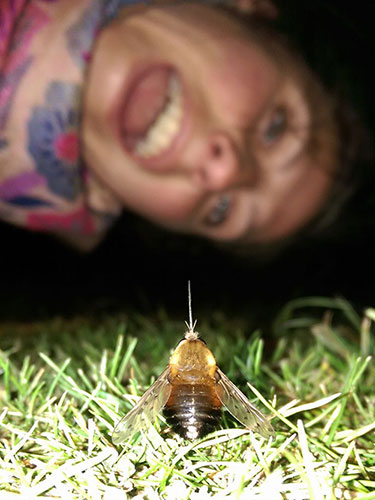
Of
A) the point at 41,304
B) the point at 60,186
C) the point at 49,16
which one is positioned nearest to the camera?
the point at 49,16

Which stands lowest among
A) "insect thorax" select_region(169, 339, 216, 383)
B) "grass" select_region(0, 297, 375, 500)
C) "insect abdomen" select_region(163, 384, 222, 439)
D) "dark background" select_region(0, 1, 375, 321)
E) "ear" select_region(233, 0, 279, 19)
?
"grass" select_region(0, 297, 375, 500)

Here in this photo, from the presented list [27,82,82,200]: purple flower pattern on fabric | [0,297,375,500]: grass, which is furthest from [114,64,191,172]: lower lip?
[0,297,375,500]: grass

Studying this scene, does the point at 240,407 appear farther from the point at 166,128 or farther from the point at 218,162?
the point at 166,128

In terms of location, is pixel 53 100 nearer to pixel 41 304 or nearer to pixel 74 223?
pixel 74 223

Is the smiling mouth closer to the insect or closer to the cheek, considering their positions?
the cheek

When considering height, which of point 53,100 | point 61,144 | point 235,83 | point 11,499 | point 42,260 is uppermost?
point 235,83

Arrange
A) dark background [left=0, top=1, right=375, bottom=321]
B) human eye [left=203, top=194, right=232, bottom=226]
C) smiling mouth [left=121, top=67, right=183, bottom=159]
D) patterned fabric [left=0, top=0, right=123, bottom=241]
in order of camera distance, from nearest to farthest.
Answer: patterned fabric [left=0, top=0, right=123, bottom=241], smiling mouth [left=121, top=67, right=183, bottom=159], human eye [left=203, top=194, right=232, bottom=226], dark background [left=0, top=1, right=375, bottom=321]

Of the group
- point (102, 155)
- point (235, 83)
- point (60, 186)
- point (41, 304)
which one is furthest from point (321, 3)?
point (41, 304)
